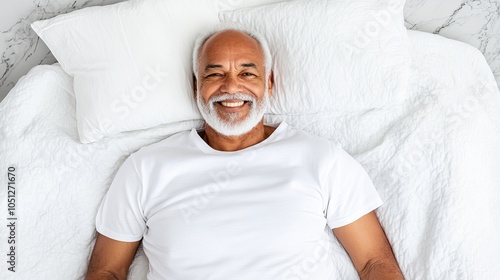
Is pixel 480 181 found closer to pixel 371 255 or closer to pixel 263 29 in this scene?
pixel 371 255

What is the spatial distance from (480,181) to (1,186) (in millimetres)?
1296

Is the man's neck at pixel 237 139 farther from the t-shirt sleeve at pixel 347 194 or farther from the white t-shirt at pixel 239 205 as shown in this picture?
the t-shirt sleeve at pixel 347 194

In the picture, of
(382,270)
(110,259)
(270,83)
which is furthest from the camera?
(270,83)

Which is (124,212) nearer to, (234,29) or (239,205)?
(239,205)

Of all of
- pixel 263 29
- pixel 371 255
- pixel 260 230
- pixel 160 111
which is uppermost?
pixel 263 29

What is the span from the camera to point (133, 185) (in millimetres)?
1639

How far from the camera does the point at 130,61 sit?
5.61ft

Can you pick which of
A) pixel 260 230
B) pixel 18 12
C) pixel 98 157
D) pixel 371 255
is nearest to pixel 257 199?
pixel 260 230

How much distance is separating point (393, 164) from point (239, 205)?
0.44 metres

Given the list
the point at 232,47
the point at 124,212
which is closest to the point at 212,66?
the point at 232,47

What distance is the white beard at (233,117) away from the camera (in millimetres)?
1637

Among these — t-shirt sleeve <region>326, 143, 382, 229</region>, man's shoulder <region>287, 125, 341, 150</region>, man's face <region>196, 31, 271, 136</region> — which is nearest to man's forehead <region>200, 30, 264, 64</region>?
man's face <region>196, 31, 271, 136</region>

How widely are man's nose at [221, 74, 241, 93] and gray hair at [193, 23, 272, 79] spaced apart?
101 mm

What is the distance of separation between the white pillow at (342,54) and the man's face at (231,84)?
0.11 metres
